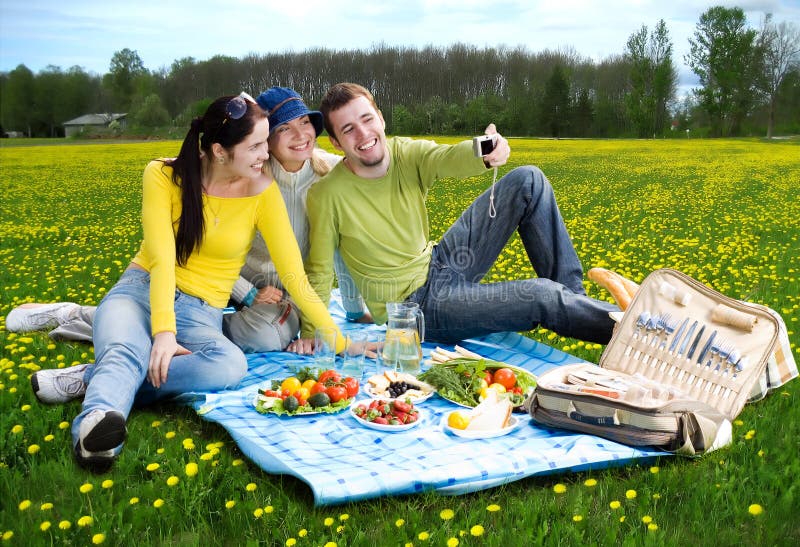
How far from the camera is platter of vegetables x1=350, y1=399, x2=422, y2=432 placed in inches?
164

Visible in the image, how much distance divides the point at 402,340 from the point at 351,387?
0.48m

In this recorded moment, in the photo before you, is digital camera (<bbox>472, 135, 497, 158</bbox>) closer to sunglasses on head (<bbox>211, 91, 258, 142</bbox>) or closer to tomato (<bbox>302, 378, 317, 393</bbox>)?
sunglasses on head (<bbox>211, 91, 258, 142</bbox>)

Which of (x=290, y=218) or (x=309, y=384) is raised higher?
(x=290, y=218)

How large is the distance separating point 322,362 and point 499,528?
2014 mm

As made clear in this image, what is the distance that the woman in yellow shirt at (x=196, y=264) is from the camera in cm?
447

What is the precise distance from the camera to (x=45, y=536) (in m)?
3.23

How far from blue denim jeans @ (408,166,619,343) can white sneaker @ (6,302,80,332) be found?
2.93 metres

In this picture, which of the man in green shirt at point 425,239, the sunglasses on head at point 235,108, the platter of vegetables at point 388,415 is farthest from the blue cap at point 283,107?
the platter of vegetables at point 388,415

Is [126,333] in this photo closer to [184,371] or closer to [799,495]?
[184,371]

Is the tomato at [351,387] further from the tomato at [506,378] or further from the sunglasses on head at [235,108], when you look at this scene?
the sunglasses on head at [235,108]

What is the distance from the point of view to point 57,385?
15.0ft

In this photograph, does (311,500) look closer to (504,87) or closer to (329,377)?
(329,377)

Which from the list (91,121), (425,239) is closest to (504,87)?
(91,121)

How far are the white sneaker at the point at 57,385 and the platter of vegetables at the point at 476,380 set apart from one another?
2061mm
